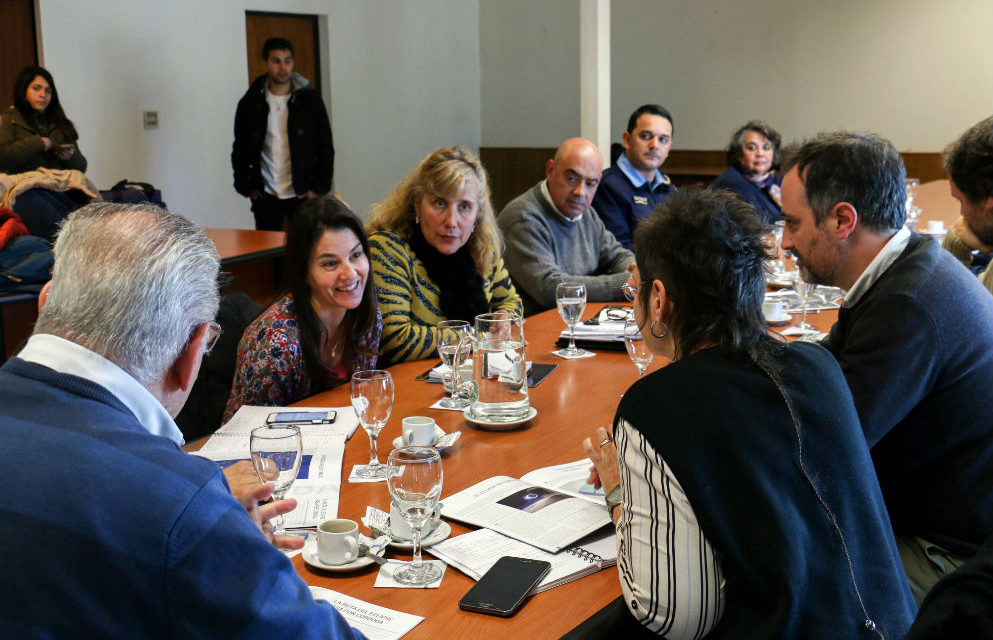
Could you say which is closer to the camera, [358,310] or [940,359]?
[940,359]

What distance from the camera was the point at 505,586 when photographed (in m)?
1.38

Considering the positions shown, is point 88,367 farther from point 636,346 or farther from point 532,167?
point 532,167

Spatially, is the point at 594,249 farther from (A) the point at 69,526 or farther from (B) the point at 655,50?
(B) the point at 655,50

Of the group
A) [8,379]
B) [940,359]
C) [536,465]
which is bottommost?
[536,465]

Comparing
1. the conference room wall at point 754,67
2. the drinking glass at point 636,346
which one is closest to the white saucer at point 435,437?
the drinking glass at point 636,346

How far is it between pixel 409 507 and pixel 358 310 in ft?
4.00

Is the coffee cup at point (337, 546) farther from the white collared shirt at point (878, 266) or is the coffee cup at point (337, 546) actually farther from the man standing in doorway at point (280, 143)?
the man standing in doorway at point (280, 143)

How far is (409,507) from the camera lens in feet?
4.62

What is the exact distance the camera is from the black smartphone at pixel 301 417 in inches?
81.8

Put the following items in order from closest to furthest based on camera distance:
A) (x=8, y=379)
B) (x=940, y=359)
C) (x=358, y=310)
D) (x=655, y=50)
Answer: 1. (x=8, y=379)
2. (x=940, y=359)
3. (x=358, y=310)
4. (x=655, y=50)

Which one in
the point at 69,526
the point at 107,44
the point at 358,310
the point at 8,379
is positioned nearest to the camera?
the point at 69,526

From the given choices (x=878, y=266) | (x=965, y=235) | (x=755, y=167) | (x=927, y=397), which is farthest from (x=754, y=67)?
(x=927, y=397)

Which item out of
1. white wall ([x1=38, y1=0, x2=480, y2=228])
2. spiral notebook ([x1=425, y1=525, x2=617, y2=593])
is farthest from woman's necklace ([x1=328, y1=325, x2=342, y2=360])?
white wall ([x1=38, y1=0, x2=480, y2=228])

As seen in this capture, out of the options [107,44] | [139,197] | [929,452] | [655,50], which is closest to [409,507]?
[929,452]
